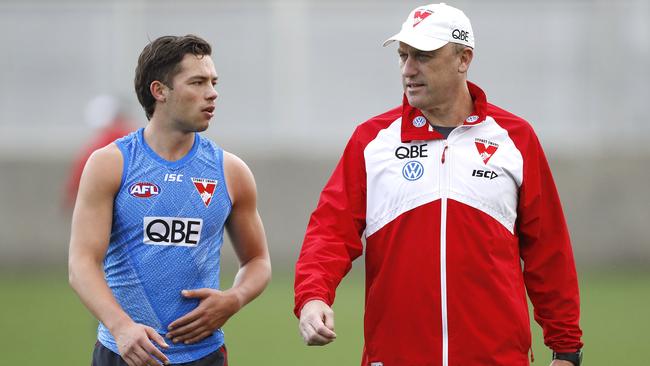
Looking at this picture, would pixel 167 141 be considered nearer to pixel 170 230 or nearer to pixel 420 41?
pixel 170 230

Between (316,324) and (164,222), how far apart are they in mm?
928

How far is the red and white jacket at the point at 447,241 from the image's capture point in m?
4.53

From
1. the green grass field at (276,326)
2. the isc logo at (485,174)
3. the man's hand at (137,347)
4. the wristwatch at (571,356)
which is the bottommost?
the green grass field at (276,326)

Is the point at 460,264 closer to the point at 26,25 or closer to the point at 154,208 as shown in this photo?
the point at 154,208

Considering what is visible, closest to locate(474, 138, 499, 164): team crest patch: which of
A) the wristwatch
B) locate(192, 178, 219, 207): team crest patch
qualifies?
the wristwatch

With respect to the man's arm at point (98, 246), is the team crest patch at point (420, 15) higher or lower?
higher

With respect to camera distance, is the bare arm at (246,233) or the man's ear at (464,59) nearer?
the man's ear at (464,59)

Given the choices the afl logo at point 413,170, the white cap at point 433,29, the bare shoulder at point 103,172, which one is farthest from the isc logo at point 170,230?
the white cap at point 433,29

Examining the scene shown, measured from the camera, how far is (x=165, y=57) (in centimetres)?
489

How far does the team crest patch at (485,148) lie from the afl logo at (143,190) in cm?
136

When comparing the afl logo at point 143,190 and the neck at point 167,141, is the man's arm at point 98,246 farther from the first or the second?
the neck at point 167,141

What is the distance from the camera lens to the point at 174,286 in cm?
477

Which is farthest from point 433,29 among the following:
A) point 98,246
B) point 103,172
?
point 98,246

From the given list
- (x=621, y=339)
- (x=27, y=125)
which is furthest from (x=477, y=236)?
(x=27, y=125)
